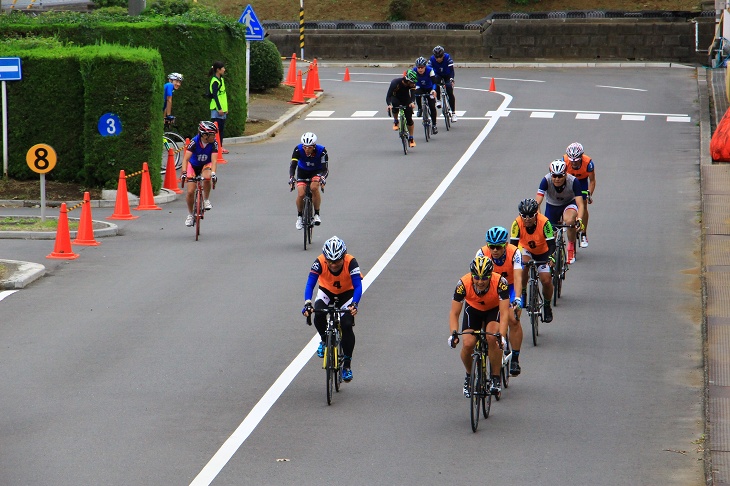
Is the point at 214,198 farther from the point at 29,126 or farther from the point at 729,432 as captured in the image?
the point at 729,432

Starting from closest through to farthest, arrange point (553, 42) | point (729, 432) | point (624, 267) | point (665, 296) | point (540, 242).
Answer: point (729, 432)
point (540, 242)
point (665, 296)
point (624, 267)
point (553, 42)

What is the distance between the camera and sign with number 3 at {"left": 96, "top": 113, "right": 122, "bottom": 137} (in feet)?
80.5

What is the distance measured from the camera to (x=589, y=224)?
2167cm

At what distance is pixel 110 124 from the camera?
24.6 meters

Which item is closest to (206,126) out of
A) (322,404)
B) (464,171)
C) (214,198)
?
(214,198)

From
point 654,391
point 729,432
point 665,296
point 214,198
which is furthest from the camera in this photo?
point 214,198

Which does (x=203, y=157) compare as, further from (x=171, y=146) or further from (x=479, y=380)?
(x=479, y=380)

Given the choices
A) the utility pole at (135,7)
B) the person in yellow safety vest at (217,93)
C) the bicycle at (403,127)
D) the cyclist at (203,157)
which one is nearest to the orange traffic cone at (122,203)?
the cyclist at (203,157)

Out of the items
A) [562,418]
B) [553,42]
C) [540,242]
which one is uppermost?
[553,42]

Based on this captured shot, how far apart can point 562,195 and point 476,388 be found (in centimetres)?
668

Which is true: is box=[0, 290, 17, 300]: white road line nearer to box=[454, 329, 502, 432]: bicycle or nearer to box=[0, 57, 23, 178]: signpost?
box=[454, 329, 502, 432]: bicycle

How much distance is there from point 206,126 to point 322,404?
9.23 meters

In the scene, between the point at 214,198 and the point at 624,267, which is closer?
the point at 624,267

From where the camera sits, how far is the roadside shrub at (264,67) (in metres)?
37.0
